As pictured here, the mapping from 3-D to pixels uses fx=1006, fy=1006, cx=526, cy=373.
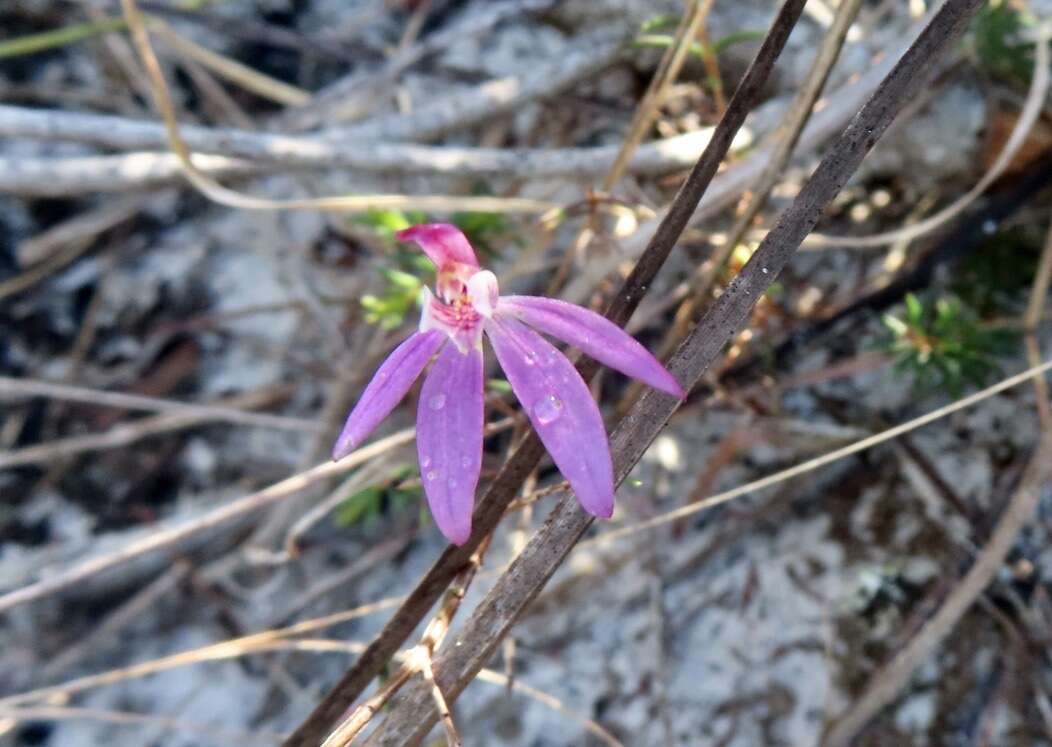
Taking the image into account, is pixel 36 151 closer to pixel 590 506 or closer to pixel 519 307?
pixel 519 307

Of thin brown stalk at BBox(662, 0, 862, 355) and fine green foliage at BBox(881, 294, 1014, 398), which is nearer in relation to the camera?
thin brown stalk at BBox(662, 0, 862, 355)

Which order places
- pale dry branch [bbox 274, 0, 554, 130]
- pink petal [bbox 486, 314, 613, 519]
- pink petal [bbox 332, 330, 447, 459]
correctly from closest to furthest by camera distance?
pink petal [bbox 486, 314, 613, 519] < pink petal [bbox 332, 330, 447, 459] < pale dry branch [bbox 274, 0, 554, 130]

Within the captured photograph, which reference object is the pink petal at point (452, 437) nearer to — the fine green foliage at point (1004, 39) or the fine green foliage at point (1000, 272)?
the fine green foliage at point (1000, 272)

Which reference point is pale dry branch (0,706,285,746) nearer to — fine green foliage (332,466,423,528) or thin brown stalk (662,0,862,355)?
fine green foliage (332,466,423,528)

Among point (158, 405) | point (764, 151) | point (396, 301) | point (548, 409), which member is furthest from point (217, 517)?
point (764, 151)

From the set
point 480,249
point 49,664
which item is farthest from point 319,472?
point 49,664

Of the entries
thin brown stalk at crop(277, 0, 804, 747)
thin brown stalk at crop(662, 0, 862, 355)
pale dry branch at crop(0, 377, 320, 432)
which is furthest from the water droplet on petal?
pale dry branch at crop(0, 377, 320, 432)
